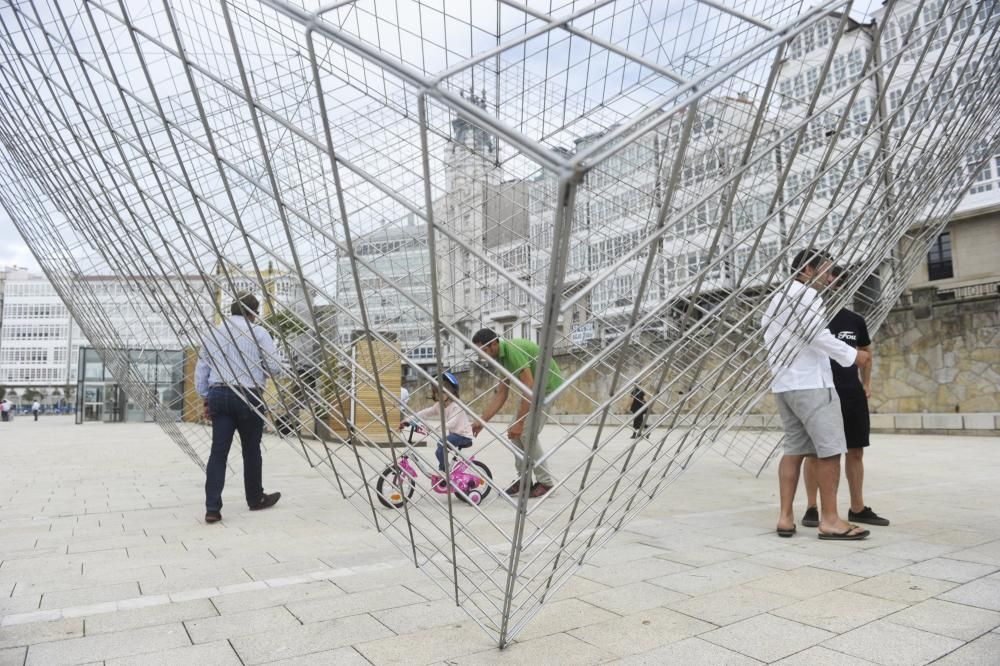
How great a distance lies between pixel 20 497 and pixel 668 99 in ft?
20.5

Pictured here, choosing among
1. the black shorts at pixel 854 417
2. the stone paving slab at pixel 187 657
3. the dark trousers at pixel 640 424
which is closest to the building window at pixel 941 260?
the black shorts at pixel 854 417

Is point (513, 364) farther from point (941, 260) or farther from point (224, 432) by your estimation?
point (941, 260)

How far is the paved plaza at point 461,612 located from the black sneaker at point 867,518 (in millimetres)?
101

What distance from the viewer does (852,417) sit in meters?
3.77

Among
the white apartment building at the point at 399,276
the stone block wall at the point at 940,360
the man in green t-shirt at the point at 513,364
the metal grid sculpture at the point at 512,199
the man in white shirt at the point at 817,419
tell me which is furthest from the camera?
the stone block wall at the point at 940,360

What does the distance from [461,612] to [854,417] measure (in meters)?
2.54

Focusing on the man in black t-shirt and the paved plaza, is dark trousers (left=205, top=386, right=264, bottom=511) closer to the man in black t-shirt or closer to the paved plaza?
the paved plaza

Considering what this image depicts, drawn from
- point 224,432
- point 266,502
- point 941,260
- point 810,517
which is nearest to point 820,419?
point 810,517

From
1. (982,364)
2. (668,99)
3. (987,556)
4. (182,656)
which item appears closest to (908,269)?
(987,556)

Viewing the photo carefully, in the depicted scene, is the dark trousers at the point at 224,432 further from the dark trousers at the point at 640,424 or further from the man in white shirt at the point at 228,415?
the dark trousers at the point at 640,424

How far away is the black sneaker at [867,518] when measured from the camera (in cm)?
378

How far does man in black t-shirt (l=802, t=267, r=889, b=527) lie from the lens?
149 inches

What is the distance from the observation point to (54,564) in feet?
10.3

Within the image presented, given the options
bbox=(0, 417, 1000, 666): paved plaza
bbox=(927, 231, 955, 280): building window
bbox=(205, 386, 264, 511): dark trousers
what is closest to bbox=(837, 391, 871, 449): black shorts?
bbox=(0, 417, 1000, 666): paved plaza
